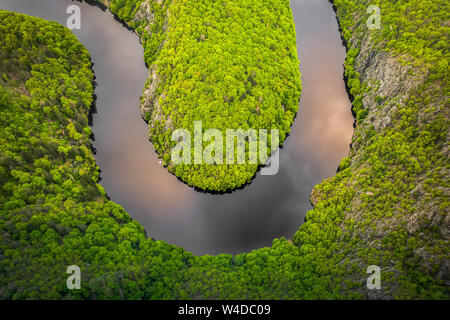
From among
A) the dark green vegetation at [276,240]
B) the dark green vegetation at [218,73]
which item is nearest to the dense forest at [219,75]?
the dark green vegetation at [218,73]

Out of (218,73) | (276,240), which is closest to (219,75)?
(218,73)

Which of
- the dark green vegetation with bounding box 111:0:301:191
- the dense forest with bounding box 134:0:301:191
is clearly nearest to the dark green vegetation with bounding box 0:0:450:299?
the dark green vegetation with bounding box 111:0:301:191

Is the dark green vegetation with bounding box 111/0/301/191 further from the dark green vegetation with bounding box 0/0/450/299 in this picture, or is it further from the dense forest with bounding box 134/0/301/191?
the dark green vegetation with bounding box 0/0/450/299

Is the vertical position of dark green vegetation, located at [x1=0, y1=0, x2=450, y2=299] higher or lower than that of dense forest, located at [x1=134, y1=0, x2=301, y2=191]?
lower

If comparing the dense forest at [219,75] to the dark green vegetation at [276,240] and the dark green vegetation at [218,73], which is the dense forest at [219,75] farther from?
the dark green vegetation at [276,240]

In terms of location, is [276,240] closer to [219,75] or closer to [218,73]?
[219,75]

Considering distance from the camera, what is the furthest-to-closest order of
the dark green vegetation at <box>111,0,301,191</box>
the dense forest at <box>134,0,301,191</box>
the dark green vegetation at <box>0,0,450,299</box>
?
the dark green vegetation at <box>111,0,301,191</box>, the dense forest at <box>134,0,301,191</box>, the dark green vegetation at <box>0,0,450,299</box>

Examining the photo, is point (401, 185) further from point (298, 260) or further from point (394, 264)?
point (298, 260)

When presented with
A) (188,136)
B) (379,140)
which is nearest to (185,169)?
(188,136)
